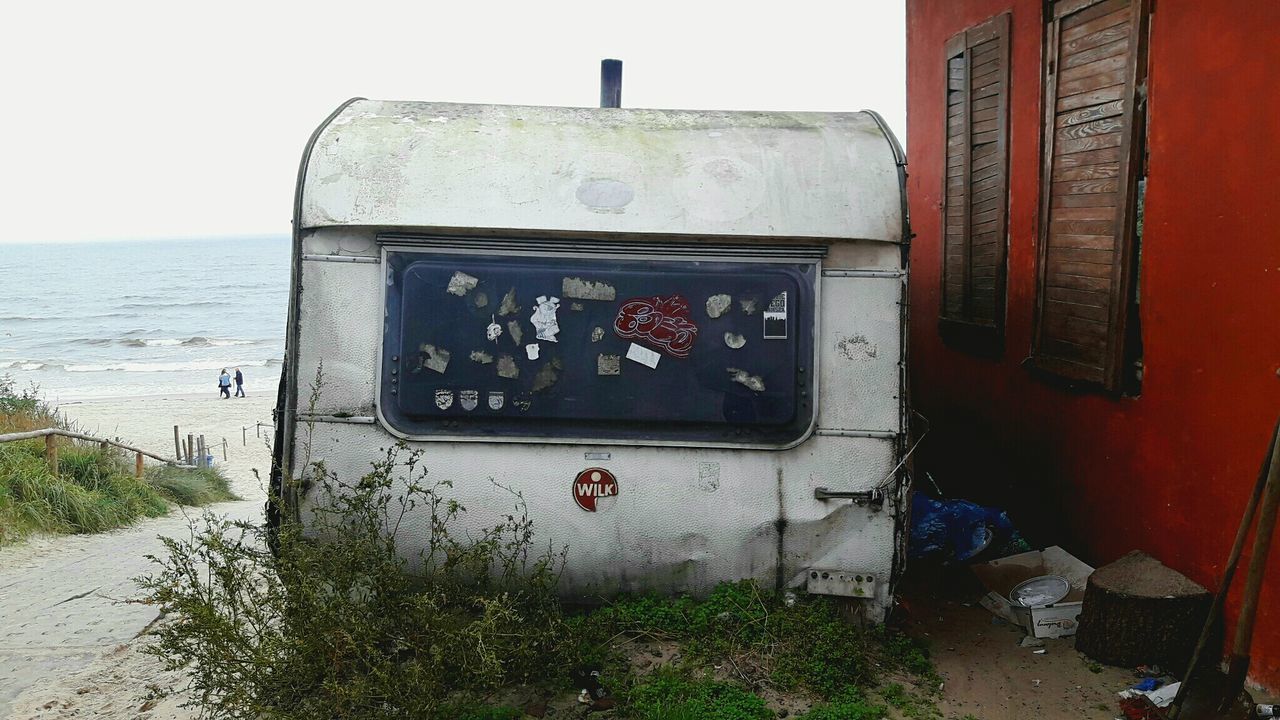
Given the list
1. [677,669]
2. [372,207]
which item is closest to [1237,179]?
[677,669]

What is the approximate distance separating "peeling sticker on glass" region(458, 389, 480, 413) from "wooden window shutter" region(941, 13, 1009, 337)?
4471mm

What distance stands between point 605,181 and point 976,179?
451 cm

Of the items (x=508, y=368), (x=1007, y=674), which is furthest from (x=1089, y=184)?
(x=508, y=368)

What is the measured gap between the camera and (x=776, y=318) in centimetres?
506

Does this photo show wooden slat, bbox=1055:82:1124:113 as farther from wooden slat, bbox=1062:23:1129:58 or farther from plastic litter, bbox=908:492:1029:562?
plastic litter, bbox=908:492:1029:562

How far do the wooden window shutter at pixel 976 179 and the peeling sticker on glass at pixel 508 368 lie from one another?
14.1 ft

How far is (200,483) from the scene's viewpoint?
1554 cm

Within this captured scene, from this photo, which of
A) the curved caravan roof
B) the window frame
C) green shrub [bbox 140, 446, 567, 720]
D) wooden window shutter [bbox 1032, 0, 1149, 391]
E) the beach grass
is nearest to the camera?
green shrub [bbox 140, 446, 567, 720]

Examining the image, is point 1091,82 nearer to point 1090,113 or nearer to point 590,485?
point 1090,113

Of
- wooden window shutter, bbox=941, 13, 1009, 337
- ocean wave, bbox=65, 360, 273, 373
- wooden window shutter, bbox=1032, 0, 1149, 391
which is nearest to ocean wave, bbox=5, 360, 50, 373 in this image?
ocean wave, bbox=65, 360, 273, 373

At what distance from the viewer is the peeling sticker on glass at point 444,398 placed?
16.6 feet

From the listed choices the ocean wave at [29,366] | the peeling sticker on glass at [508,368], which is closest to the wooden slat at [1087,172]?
the peeling sticker on glass at [508,368]

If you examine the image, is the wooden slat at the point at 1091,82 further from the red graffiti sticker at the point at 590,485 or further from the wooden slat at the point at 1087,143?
the red graffiti sticker at the point at 590,485

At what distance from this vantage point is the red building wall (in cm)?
466
